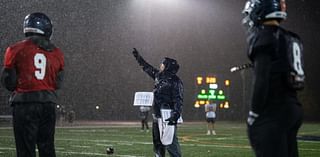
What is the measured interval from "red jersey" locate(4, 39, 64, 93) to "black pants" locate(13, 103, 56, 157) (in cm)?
21

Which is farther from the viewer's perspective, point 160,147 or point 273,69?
point 160,147

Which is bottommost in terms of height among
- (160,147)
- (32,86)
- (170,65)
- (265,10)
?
(160,147)

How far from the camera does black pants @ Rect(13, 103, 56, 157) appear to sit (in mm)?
6316

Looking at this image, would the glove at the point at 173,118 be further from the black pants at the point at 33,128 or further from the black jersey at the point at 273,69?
the black jersey at the point at 273,69

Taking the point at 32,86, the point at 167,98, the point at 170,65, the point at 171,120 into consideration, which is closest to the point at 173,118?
the point at 171,120

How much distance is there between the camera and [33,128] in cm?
634

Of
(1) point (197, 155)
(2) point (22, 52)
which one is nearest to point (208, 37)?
(1) point (197, 155)

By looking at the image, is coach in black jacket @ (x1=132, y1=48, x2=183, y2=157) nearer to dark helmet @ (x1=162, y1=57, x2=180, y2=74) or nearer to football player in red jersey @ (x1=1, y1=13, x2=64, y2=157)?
dark helmet @ (x1=162, y1=57, x2=180, y2=74)

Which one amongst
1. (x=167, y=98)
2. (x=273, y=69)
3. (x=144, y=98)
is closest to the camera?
(x=273, y=69)

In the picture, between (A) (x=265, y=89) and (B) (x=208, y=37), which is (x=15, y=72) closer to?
(A) (x=265, y=89)

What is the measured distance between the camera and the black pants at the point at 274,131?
16.3ft

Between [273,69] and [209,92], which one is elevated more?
[273,69]

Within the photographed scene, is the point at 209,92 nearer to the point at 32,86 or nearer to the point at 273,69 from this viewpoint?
the point at 32,86

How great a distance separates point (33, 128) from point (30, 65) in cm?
70
